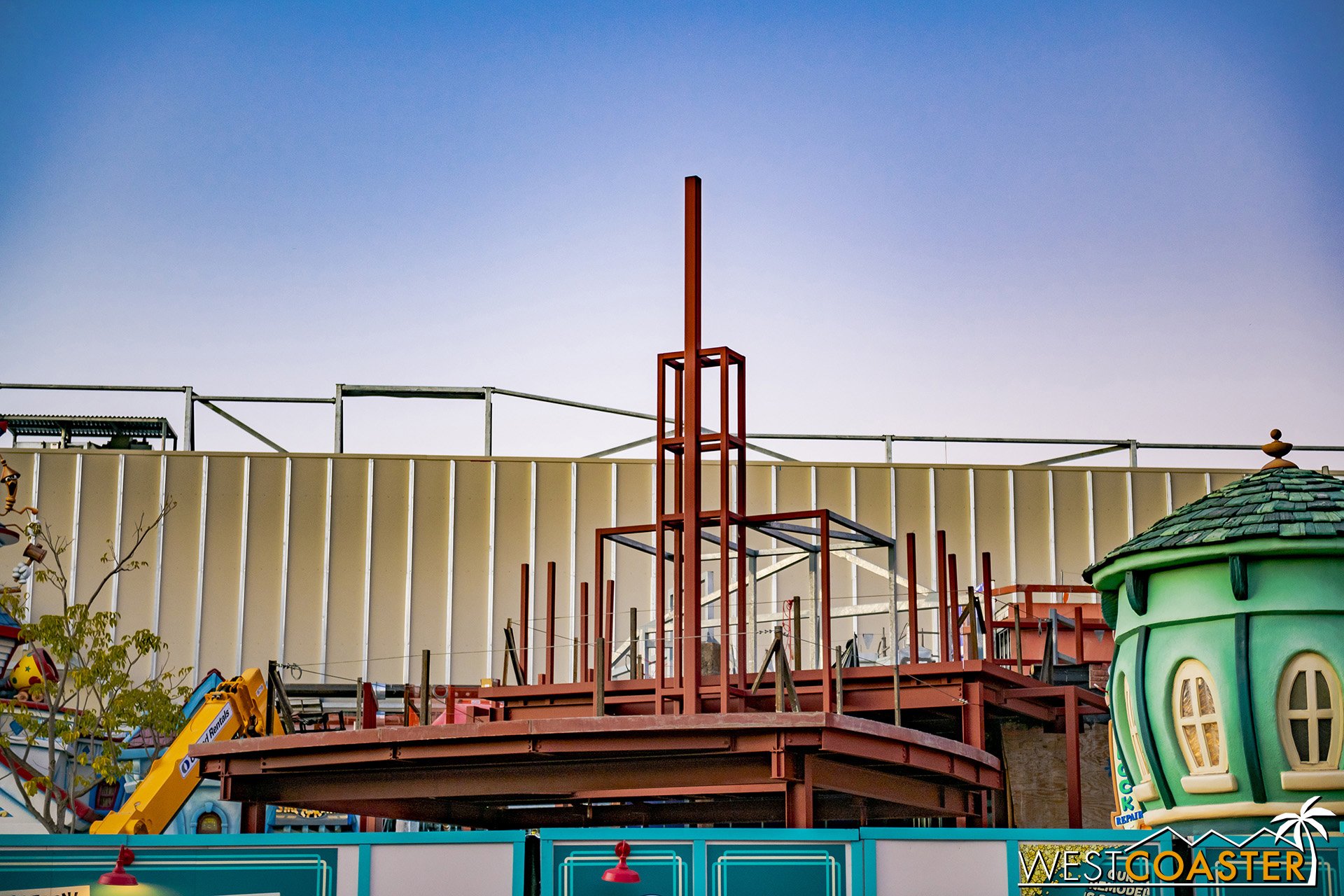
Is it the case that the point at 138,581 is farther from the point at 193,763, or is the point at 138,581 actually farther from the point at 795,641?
the point at 795,641

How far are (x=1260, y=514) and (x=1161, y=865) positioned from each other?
4.60 m

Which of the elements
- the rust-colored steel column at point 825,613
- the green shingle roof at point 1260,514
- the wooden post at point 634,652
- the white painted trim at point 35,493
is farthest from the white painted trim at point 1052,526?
the green shingle roof at point 1260,514

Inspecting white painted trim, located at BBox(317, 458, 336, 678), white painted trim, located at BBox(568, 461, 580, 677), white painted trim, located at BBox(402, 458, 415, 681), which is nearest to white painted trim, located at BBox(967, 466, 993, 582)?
white painted trim, located at BBox(568, 461, 580, 677)

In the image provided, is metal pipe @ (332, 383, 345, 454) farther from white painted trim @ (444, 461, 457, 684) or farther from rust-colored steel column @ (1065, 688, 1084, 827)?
rust-colored steel column @ (1065, 688, 1084, 827)

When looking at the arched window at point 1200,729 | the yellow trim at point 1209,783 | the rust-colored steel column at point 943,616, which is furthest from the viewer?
the rust-colored steel column at point 943,616

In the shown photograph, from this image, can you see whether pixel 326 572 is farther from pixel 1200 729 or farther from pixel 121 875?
pixel 1200 729

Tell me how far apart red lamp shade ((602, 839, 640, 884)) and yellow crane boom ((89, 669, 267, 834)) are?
13857 mm

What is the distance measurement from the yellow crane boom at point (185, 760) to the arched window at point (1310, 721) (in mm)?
17209

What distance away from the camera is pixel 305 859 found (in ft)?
56.5

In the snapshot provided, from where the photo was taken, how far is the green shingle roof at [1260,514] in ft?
63.3

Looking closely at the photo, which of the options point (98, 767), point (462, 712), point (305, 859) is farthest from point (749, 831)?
point (98, 767)

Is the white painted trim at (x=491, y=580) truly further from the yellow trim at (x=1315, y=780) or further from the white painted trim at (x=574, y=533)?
the yellow trim at (x=1315, y=780)

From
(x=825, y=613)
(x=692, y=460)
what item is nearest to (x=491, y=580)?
(x=692, y=460)

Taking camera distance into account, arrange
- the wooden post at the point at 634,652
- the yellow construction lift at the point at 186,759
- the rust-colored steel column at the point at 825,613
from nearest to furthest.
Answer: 1. the rust-colored steel column at the point at 825,613
2. the wooden post at the point at 634,652
3. the yellow construction lift at the point at 186,759
